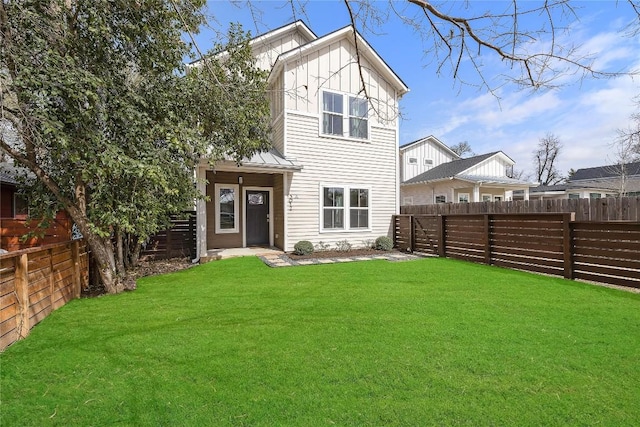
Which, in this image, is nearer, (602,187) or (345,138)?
(345,138)

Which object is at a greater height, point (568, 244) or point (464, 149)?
point (464, 149)

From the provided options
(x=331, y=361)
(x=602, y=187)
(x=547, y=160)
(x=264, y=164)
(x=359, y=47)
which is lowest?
(x=331, y=361)

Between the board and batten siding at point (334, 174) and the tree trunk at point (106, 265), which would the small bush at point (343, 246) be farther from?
the tree trunk at point (106, 265)

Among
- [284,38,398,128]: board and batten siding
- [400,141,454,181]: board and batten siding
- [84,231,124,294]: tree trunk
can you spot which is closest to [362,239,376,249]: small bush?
[284,38,398,128]: board and batten siding

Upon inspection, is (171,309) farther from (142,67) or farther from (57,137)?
(142,67)

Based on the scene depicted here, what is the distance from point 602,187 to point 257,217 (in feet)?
96.3

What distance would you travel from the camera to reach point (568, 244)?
612 centimetres

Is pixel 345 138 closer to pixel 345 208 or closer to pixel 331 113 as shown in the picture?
pixel 331 113

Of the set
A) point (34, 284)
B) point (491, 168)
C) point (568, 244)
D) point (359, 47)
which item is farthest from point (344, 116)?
point (491, 168)

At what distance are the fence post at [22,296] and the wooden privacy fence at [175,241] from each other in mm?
4990

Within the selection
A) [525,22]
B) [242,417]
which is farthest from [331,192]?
[242,417]

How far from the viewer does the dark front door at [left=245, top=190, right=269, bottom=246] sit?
421 inches

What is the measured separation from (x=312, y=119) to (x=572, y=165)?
43.9 m

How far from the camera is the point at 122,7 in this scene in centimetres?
442
